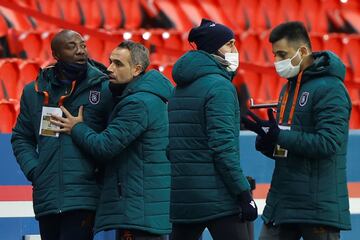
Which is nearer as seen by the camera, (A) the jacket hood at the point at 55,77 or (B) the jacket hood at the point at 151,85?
(B) the jacket hood at the point at 151,85

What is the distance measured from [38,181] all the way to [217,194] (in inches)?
41.1

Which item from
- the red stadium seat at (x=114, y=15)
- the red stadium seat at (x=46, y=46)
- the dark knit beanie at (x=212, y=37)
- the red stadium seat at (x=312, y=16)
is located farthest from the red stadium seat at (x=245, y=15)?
the dark knit beanie at (x=212, y=37)

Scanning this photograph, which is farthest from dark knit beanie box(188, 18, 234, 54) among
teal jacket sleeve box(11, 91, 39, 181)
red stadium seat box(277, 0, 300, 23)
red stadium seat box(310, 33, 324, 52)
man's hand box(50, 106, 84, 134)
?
red stadium seat box(277, 0, 300, 23)

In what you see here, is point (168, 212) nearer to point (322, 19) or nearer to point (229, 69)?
point (229, 69)

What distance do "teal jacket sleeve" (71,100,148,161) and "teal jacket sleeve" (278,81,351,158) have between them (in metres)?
0.72

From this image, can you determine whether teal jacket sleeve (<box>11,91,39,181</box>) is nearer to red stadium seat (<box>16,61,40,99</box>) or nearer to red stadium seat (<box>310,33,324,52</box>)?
red stadium seat (<box>16,61,40,99</box>)

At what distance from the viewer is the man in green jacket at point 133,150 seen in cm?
538

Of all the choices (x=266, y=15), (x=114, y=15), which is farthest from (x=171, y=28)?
(x=266, y=15)

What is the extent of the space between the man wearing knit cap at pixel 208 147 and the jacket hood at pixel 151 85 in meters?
0.08

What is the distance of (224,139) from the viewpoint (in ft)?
17.1

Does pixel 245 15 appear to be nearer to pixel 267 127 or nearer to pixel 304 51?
pixel 304 51

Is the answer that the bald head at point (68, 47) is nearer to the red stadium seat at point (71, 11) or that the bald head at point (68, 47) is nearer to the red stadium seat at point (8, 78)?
the red stadium seat at point (8, 78)

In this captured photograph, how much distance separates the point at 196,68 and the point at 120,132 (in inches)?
20.1

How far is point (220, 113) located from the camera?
524 centimetres
